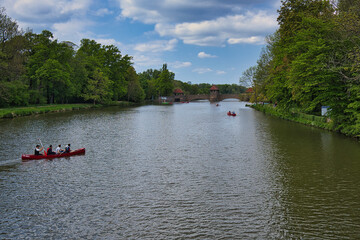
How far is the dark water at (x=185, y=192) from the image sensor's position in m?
11.5

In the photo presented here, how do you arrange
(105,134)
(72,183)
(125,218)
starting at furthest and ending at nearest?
(105,134) → (72,183) → (125,218)

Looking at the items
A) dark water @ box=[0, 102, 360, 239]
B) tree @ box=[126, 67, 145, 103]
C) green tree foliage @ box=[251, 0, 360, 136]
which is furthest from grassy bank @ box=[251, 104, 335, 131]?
tree @ box=[126, 67, 145, 103]

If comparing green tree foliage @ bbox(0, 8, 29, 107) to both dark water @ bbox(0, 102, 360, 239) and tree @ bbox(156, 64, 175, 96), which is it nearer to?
dark water @ bbox(0, 102, 360, 239)

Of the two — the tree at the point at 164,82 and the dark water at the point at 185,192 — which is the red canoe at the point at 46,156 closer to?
the dark water at the point at 185,192

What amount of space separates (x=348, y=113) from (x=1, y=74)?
2329 inches

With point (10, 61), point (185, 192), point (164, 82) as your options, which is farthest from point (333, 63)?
point (164, 82)

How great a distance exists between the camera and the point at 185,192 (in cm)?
1581

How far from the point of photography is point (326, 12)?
37.5 meters

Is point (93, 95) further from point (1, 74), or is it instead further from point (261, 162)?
point (261, 162)

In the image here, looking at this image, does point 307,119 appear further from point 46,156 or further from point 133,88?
point 133,88

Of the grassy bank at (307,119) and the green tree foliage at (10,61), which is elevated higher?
the green tree foliage at (10,61)

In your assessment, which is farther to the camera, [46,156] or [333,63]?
[333,63]

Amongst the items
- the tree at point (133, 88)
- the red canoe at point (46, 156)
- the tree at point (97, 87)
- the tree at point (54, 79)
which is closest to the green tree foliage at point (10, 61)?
the tree at point (54, 79)

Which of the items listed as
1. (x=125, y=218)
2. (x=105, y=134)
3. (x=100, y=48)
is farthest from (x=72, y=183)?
(x=100, y=48)
